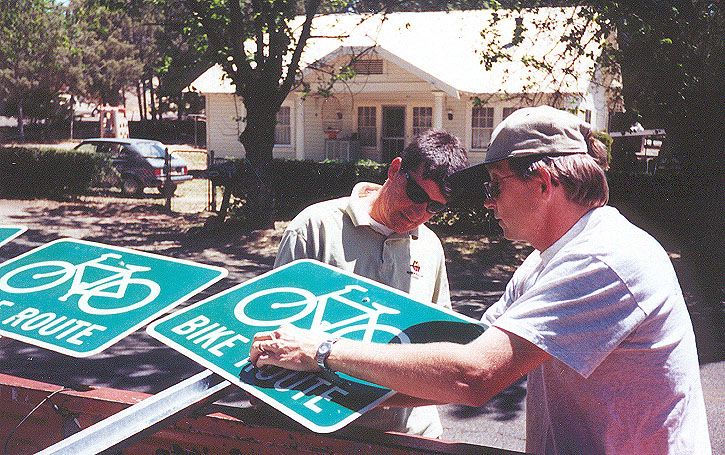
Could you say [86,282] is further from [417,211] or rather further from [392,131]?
[392,131]

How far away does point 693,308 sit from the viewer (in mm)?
9234

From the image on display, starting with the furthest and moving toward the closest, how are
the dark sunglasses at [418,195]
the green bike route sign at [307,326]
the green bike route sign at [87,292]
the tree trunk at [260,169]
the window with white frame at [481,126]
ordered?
1. the window with white frame at [481,126]
2. the tree trunk at [260,169]
3. the dark sunglasses at [418,195]
4. the green bike route sign at [87,292]
5. the green bike route sign at [307,326]

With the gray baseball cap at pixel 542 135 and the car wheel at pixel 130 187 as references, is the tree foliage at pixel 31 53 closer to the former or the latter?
the car wheel at pixel 130 187

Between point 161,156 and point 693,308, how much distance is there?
14.7m

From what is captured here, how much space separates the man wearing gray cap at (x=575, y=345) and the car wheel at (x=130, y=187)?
18439mm

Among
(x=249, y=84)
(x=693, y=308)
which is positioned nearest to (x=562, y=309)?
(x=693, y=308)

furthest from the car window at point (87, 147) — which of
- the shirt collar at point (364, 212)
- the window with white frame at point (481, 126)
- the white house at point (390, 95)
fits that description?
the shirt collar at point (364, 212)

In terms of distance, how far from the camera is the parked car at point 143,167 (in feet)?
62.3

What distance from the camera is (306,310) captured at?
203cm

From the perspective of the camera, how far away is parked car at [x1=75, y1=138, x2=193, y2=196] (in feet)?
62.3

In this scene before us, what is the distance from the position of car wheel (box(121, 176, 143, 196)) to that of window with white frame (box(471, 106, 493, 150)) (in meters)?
10.6

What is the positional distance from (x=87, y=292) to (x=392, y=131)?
21839 millimetres

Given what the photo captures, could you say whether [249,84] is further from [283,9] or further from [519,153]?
[519,153]

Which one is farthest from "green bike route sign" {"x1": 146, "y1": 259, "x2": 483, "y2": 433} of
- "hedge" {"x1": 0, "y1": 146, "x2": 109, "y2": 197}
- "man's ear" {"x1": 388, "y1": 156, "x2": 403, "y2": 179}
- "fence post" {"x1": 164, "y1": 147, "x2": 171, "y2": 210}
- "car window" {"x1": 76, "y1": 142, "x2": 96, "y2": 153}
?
"car window" {"x1": 76, "y1": 142, "x2": 96, "y2": 153}
